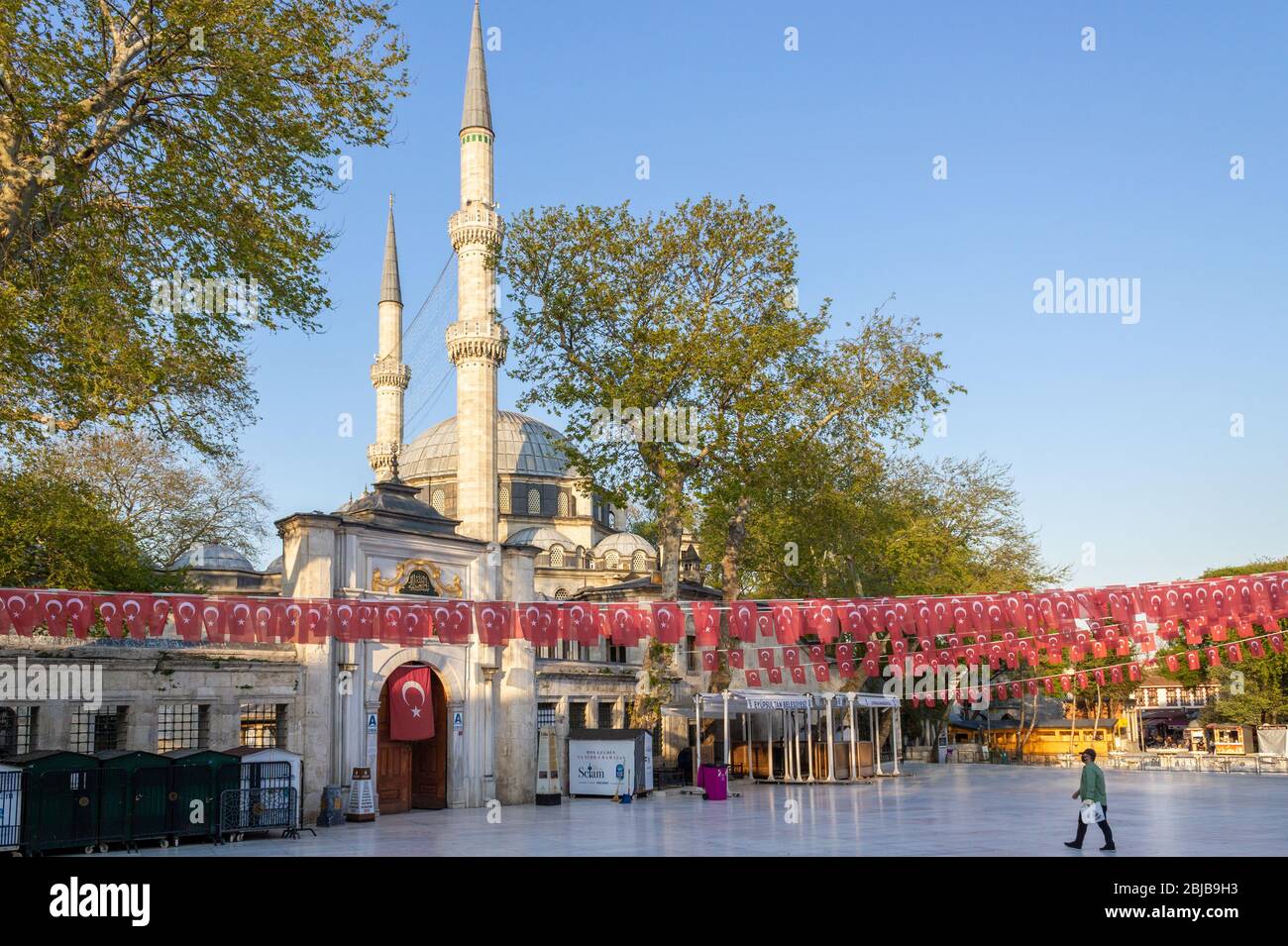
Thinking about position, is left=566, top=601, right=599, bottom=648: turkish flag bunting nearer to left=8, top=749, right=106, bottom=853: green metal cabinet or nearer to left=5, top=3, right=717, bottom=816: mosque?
left=5, top=3, right=717, bottom=816: mosque

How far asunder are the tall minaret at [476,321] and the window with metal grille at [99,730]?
45.6ft

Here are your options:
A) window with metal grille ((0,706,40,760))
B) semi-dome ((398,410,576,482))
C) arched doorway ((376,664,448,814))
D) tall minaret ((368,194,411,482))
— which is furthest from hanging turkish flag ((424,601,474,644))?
semi-dome ((398,410,576,482))

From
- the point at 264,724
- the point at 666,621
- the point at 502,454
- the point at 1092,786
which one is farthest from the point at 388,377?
the point at 1092,786

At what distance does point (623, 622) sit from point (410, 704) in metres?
7.33

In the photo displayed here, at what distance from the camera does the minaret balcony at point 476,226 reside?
132ft

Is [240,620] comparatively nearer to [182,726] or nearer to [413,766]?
[182,726]

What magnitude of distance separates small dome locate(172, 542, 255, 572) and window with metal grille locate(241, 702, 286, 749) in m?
26.6

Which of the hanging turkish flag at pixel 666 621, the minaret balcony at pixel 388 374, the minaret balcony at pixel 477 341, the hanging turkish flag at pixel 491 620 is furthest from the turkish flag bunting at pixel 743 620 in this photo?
the minaret balcony at pixel 388 374

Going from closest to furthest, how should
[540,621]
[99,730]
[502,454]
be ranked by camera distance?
[99,730] → [540,621] → [502,454]

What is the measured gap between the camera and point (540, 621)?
2488 cm

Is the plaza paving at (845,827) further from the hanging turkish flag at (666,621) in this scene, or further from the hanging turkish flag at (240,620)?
the hanging turkish flag at (240,620)

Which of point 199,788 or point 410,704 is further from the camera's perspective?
point 410,704

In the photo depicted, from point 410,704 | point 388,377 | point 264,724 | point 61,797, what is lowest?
point 61,797

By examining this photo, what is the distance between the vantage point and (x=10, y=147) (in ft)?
59.7
